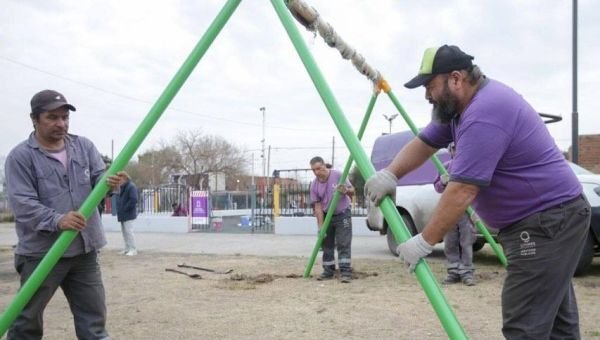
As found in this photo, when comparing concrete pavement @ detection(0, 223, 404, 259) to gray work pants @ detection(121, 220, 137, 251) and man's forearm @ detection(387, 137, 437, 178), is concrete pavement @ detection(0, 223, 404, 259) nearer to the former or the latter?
gray work pants @ detection(121, 220, 137, 251)

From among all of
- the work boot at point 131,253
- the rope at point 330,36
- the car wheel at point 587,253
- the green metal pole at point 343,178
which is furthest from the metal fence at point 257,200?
the rope at point 330,36

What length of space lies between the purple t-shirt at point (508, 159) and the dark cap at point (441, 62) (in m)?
0.17

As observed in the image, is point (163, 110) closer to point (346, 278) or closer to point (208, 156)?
point (346, 278)

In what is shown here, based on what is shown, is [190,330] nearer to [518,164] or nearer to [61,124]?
[61,124]

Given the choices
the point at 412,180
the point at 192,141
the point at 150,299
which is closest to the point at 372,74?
the point at 150,299

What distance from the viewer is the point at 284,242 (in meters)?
14.3

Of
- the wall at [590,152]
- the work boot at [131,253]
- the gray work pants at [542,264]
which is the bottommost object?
the work boot at [131,253]

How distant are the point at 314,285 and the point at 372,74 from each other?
3.12 meters

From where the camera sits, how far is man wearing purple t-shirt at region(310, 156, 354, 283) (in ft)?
26.5

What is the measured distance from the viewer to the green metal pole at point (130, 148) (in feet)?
11.1

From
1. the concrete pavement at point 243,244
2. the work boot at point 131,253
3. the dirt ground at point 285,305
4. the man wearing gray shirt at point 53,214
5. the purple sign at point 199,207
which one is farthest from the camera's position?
the purple sign at point 199,207

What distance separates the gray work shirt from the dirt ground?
169 centimetres

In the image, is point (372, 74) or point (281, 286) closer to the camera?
point (372, 74)

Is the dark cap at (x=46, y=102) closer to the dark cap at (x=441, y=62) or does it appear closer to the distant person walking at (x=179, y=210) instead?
the dark cap at (x=441, y=62)
